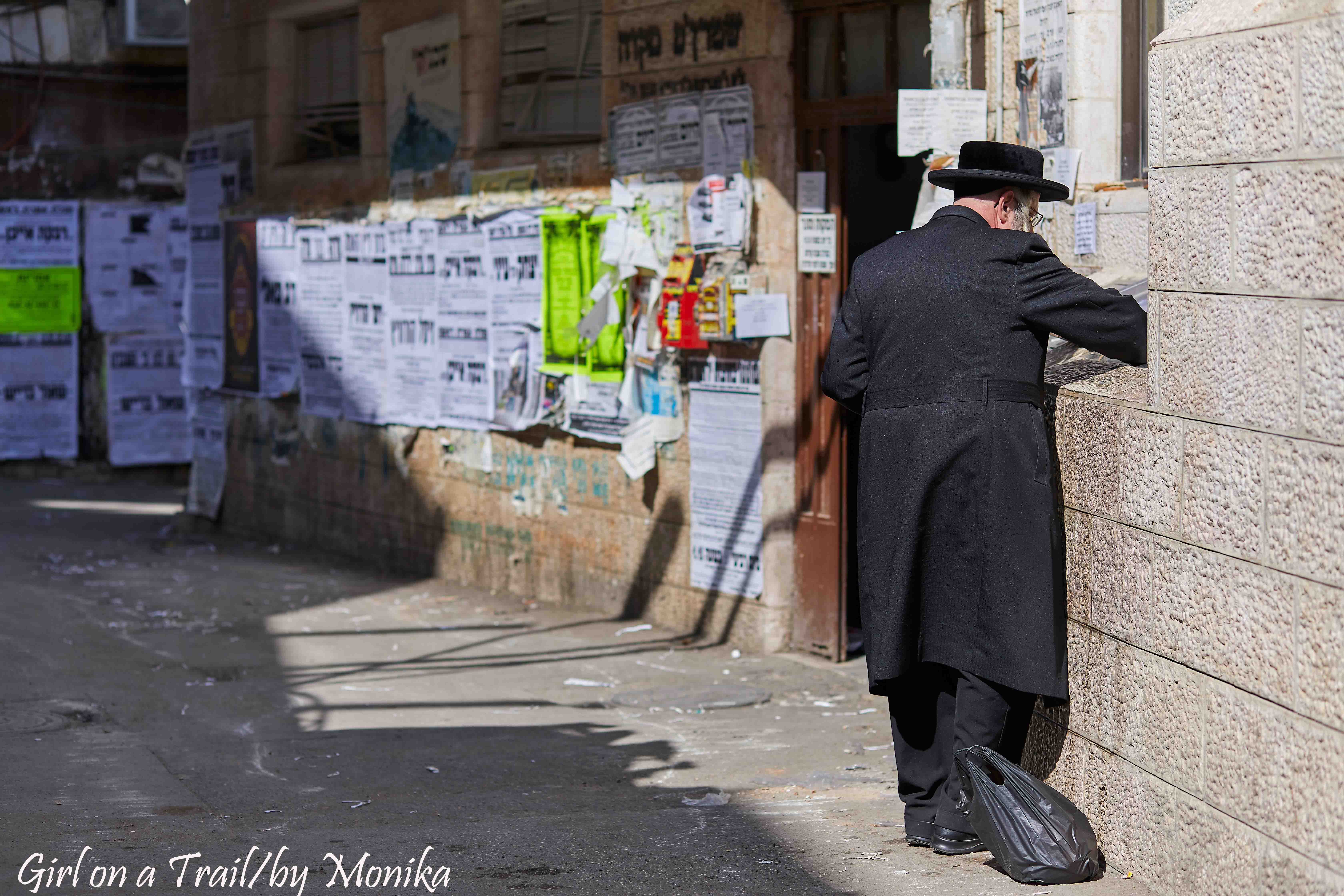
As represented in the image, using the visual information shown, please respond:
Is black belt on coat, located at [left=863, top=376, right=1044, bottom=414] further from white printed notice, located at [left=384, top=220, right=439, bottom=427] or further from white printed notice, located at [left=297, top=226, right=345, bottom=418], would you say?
white printed notice, located at [left=297, top=226, right=345, bottom=418]

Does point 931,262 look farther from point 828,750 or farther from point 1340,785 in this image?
point 828,750

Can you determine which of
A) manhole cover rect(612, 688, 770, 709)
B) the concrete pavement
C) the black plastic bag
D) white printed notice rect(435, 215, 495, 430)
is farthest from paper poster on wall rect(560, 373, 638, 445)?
the black plastic bag

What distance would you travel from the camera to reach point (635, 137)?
8016 millimetres

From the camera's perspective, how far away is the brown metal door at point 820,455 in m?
7.21

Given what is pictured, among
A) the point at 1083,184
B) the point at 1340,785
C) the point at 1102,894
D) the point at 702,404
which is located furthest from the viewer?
the point at 702,404

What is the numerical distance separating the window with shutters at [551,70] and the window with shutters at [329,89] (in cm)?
177

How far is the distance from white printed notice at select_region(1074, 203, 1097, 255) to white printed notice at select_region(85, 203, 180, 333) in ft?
36.5

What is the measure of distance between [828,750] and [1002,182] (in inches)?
94.8

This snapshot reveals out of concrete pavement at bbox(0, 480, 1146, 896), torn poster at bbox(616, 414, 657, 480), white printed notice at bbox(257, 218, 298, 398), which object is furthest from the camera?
A: white printed notice at bbox(257, 218, 298, 398)

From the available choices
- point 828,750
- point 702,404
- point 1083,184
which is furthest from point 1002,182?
point 702,404

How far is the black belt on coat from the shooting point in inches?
159

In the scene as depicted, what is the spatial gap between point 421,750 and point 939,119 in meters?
3.03

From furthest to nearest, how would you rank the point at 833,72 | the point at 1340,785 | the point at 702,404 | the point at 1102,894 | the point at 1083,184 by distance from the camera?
the point at 702,404 < the point at 833,72 < the point at 1083,184 < the point at 1102,894 < the point at 1340,785

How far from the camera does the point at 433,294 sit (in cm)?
961
